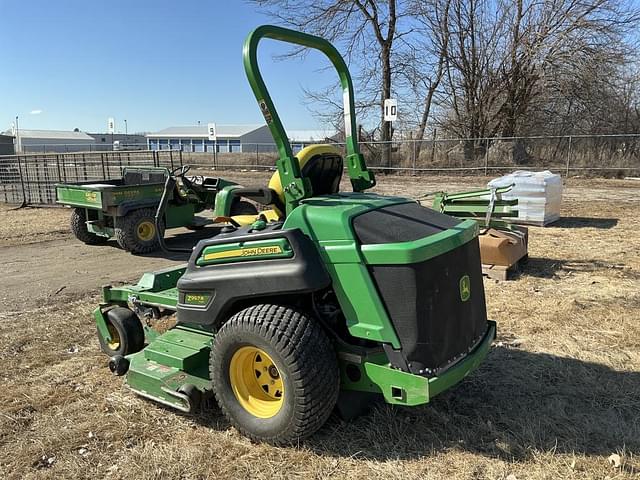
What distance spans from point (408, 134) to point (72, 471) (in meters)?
21.8

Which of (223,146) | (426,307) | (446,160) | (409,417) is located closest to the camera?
(426,307)

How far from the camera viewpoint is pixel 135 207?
8.63 metres

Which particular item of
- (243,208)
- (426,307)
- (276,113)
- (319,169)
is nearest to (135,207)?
(243,208)

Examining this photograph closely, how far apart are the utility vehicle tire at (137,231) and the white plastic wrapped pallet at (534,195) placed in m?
5.72

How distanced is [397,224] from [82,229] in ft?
25.8

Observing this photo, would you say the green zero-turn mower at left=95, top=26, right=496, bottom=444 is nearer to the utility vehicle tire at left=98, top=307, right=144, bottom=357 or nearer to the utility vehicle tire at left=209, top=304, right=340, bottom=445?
the utility vehicle tire at left=209, top=304, right=340, bottom=445

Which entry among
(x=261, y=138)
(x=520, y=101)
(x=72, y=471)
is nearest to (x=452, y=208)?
(x=72, y=471)

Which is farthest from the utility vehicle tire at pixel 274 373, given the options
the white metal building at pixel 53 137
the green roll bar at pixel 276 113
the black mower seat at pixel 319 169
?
the white metal building at pixel 53 137

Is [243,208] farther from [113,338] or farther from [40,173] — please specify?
[40,173]

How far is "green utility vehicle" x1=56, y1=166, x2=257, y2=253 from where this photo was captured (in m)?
8.48

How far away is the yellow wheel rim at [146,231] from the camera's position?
28.3ft

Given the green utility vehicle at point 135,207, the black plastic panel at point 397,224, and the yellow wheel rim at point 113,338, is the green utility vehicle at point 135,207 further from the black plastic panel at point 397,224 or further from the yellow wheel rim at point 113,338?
the black plastic panel at point 397,224

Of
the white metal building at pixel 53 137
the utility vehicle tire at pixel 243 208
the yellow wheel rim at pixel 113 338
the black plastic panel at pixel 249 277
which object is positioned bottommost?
the yellow wheel rim at pixel 113 338

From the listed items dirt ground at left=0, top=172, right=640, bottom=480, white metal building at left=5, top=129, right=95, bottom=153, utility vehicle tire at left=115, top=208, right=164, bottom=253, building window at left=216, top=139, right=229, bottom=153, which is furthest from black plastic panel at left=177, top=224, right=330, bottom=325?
white metal building at left=5, top=129, right=95, bottom=153
